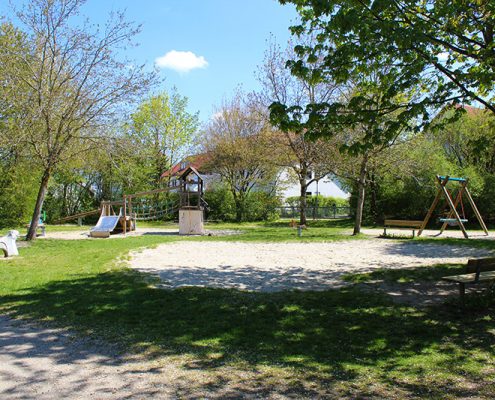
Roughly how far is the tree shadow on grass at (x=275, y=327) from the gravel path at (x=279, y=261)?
1.07 m

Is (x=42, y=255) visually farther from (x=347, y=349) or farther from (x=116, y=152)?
(x=347, y=349)

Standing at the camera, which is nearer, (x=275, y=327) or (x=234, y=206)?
(x=275, y=327)

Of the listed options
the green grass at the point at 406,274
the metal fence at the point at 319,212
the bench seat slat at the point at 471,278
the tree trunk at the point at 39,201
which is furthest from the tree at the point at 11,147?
the metal fence at the point at 319,212

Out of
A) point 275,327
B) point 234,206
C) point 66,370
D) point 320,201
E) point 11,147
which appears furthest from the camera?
point 320,201

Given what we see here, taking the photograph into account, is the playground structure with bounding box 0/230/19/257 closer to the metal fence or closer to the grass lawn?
the grass lawn

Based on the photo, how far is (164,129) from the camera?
38.7 meters

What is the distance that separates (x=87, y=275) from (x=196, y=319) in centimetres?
433

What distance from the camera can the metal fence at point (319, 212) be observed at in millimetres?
39406

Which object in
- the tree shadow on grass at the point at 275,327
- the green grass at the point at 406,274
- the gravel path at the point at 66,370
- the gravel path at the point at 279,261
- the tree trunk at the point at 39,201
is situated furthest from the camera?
the tree trunk at the point at 39,201

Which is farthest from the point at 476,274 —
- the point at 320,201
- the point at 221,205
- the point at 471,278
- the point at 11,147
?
the point at 320,201

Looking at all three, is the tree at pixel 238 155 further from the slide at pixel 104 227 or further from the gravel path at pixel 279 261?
the gravel path at pixel 279 261

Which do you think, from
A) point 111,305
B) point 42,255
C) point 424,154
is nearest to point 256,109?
point 424,154

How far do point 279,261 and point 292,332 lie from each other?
6265mm

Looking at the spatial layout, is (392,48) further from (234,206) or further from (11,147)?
(234,206)
